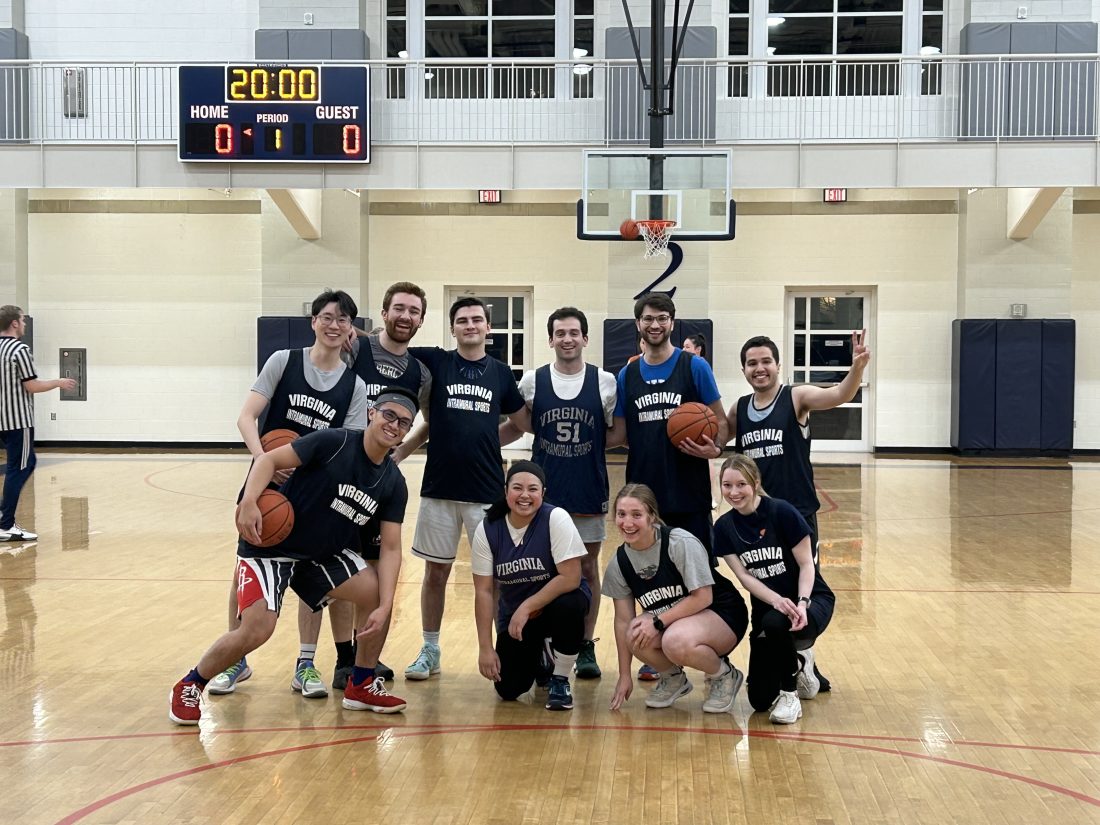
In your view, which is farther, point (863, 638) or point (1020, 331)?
point (1020, 331)

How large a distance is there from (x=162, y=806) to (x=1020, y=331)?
593 inches

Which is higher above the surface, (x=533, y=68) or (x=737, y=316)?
(x=533, y=68)

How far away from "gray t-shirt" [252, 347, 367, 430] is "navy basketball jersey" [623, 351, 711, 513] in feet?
3.82

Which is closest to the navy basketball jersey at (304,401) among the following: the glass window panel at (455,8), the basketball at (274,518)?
the basketball at (274,518)

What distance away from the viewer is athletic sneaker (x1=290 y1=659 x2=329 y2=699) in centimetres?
500

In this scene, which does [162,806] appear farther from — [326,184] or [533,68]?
[533,68]

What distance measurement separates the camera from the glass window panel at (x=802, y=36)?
17.0m

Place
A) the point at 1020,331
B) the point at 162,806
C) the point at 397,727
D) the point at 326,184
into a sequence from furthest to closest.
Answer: the point at 1020,331
the point at 326,184
the point at 397,727
the point at 162,806

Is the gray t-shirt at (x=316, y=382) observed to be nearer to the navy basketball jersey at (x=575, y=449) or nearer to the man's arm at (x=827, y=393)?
the navy basketball jersey at (x=575, y=449)

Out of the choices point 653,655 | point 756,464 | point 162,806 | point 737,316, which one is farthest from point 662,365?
point 737,316

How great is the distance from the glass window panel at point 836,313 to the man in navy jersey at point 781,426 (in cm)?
1271

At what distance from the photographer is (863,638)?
623cm

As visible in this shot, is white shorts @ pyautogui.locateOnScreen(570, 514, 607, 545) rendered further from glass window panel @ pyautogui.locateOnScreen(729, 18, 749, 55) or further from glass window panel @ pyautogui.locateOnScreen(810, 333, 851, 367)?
glass window panel @ pyautogui.locateOnScreen(729, 18, 749, 55)

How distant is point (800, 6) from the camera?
16969 mm
